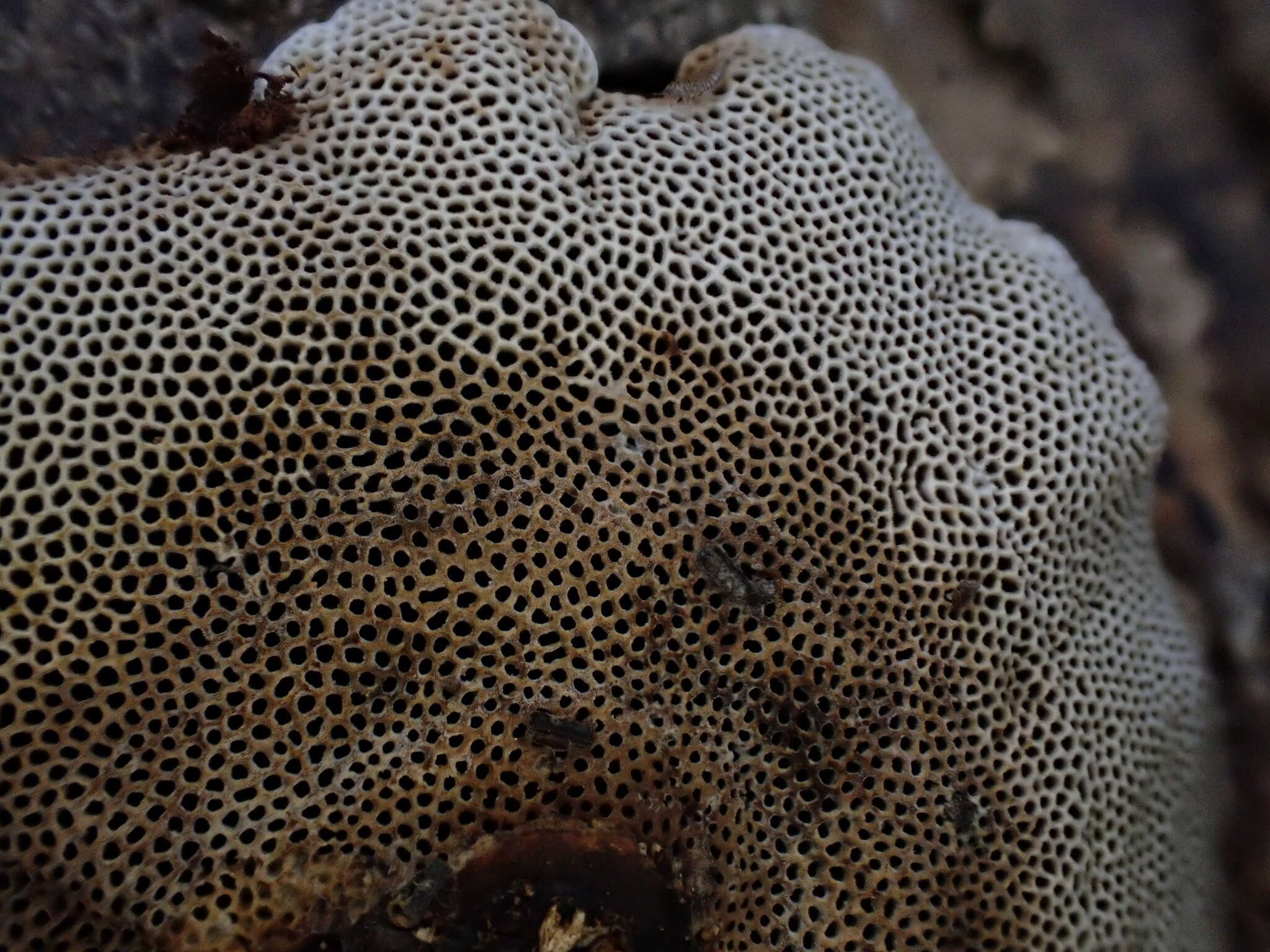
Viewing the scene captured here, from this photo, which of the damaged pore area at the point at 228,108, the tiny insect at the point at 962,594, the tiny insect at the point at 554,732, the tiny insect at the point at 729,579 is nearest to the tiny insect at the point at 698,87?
the damaged pore area at the point at 228,108

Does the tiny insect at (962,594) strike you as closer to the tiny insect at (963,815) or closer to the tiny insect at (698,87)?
the tiny insect at (963,815)

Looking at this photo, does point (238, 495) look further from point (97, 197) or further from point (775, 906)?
point (775, 906)

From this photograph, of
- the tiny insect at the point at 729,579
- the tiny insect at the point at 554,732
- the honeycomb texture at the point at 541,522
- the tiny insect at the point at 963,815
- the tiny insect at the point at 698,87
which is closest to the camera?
the honeycomb texture at the point at 541,522

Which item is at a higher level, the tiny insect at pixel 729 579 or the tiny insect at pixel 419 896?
the tiny insect at pixel 729 579

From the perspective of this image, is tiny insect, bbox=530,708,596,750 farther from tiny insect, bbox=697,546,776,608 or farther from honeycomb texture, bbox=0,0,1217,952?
tiny insect, bbox=697,546,776,608

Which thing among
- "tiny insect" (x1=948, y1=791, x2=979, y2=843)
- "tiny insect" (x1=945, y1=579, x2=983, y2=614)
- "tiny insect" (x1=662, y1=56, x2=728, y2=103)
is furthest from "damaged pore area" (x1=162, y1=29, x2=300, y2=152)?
"tiny insect" (x1=948, y1=791, x2=979, y2=843)

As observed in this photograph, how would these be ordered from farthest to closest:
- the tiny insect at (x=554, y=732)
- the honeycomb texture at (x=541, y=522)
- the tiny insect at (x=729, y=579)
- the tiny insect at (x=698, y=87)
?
1. the tiny insect at (x=698, y=87)
2. the tiny insect at (x=729, y=579)
3. the tiny insect at (x=554, y=732)
4. the honeycomb texture at (x=541, y=522)
